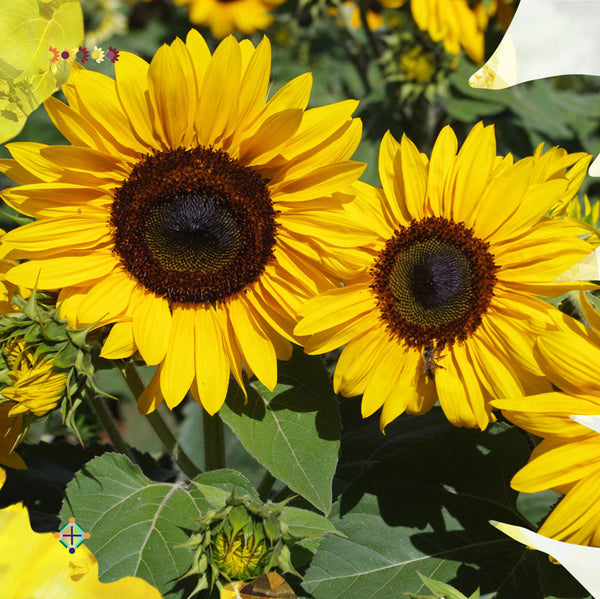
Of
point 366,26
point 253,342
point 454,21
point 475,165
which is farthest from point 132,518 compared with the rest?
point 366,26

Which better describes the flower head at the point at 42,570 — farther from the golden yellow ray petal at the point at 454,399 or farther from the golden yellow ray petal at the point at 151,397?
the golden yellow ray petal at the point at 454,399

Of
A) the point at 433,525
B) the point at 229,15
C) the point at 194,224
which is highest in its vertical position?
the point at 229,15

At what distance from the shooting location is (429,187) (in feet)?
3.08

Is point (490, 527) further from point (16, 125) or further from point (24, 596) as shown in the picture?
point (16, 125)

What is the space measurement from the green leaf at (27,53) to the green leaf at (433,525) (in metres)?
0.63

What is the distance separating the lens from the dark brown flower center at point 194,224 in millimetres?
977

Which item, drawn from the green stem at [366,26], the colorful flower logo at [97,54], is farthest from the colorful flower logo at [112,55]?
the green stem at [366,26]

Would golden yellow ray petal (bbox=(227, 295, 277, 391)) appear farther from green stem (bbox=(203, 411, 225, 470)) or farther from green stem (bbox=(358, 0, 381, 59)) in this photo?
green stem (bbox=(358, 0, 381, 59))

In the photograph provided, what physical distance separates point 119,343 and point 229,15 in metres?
2.04

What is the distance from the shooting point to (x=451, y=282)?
100cm

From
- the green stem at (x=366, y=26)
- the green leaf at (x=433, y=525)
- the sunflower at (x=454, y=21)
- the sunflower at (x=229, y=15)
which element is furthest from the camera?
the sunflower at (x=229, y=15)

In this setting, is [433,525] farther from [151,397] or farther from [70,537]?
[70,537]

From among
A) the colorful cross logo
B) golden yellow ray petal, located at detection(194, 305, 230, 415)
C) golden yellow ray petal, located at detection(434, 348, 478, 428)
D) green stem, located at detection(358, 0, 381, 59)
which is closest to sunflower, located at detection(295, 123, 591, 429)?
golden yellow ray petal, located at detection(434, 348, 478, 428)

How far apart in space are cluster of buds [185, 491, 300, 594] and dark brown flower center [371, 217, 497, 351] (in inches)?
11.4
